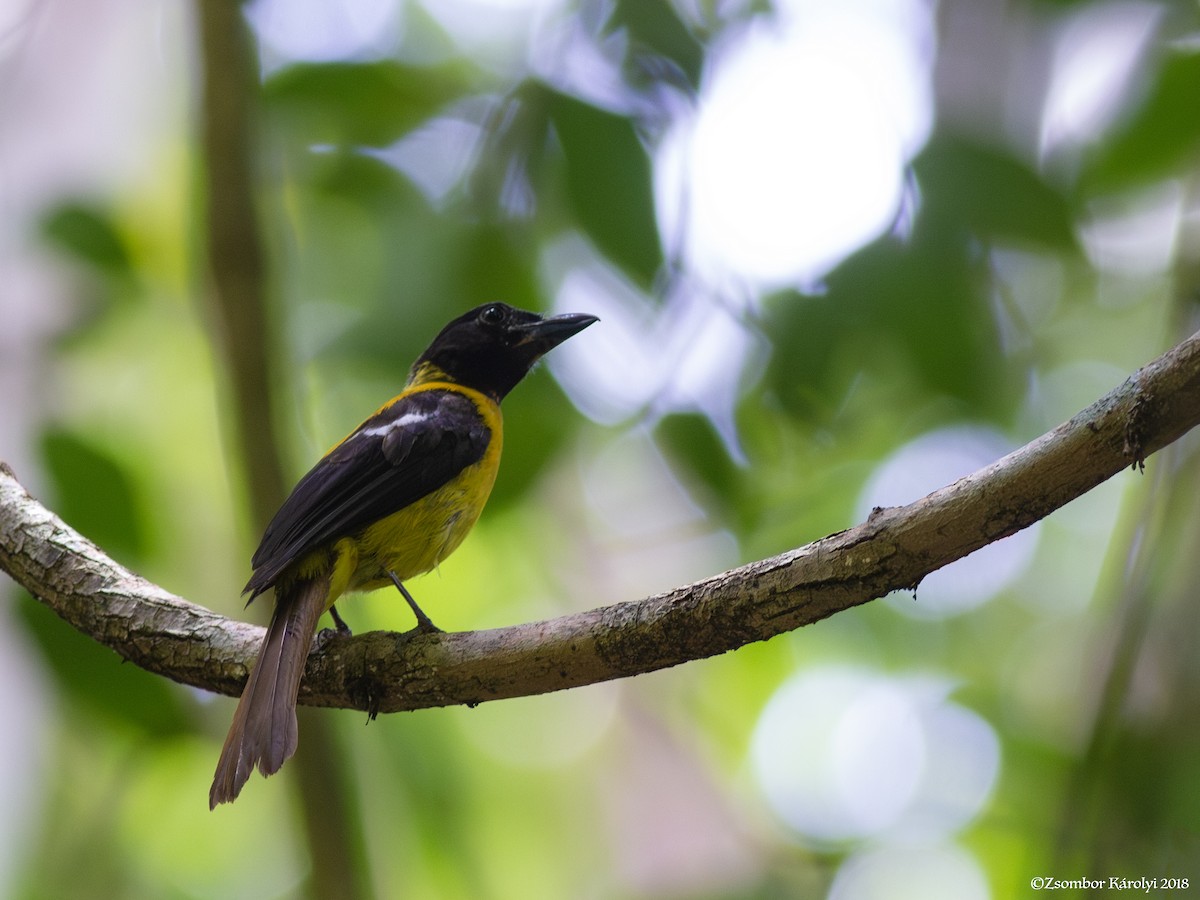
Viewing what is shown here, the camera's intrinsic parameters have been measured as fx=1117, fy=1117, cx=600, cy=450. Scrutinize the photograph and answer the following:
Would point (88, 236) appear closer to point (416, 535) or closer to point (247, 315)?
point (247, 315)

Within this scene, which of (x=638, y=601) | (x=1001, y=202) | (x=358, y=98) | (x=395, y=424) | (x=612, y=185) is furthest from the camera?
(x=395, y=424)

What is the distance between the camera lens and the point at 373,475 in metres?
3.44

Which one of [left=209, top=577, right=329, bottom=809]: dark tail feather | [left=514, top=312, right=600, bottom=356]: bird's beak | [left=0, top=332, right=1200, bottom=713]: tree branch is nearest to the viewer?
[left=0, top=332, right=1200, bottom=713]: tree branch

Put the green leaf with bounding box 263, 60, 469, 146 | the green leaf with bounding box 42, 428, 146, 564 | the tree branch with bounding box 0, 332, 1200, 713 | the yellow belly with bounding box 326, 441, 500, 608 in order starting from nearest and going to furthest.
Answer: the tree branch with bounding box 0, 332, 1200, 713 < the green leaf with bounding box 42, 428, 146, 564 < the yellow belly with bounding box 326, 441, 500, 608 < the green leaf with bounding box 263, 60, 469, 146

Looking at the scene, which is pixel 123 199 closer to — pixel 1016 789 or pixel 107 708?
pixel 107 708

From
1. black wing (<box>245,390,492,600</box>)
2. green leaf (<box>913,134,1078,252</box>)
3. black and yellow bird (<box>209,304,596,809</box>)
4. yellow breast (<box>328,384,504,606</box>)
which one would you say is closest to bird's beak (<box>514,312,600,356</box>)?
black and yellow bird (<box>209,304,596,809</box>)

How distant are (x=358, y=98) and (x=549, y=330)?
1.25 m

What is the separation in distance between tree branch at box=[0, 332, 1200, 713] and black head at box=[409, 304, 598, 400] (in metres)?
1.80

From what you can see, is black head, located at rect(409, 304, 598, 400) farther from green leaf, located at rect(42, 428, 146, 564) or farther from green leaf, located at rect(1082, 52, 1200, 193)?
green leaf, located at rect(1082, 52, 1200, 193)

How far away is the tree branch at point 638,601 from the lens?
1.91m

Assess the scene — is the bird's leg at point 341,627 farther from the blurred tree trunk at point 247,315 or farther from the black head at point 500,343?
the black head at point 500,343

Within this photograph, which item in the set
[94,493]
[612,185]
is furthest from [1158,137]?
[94,493]

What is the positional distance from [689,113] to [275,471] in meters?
1.74

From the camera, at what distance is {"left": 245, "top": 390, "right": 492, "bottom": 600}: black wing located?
3.18 m
